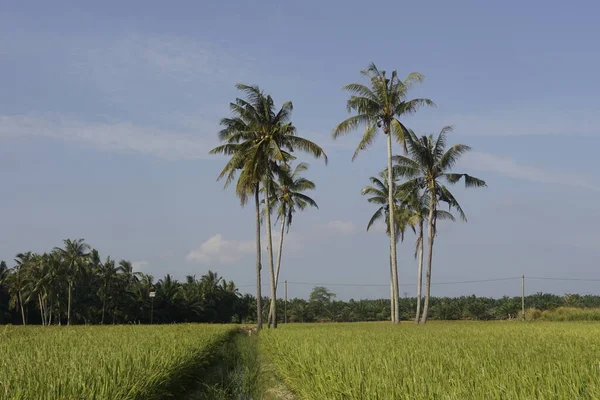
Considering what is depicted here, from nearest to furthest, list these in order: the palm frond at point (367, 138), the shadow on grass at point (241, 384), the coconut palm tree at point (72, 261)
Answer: the shadow on grass at point (241, 384), the palm frond at point (367, 138), the coconut palm tree at point (72, 261)

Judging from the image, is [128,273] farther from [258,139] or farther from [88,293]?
[258,139]

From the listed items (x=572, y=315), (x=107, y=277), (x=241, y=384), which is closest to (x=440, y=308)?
(x=572, y=315)

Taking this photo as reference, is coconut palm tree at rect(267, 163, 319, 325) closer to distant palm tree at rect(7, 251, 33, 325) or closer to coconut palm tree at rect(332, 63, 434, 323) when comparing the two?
coconut palm tree at rect(332, 63, 434, 323)

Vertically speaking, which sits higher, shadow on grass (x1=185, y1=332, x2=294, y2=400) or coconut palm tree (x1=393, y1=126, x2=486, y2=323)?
coconut palm tree (x1=393, y1=126, x2=486, y2=323)

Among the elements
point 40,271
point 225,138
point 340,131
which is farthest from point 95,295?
point 340,131

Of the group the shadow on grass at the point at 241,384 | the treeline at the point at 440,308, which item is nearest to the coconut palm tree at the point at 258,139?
the shadow on grass at the point at 241,384

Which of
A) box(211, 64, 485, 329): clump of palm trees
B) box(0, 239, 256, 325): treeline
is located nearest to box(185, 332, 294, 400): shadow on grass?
box(211, 64, 485, 329): clump of palm trees

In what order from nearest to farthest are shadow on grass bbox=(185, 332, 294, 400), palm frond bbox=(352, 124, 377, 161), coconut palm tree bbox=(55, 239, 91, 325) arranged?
shadow on grass bbox=(185, 332, 294, 400), palm frond bbox=(352, 124, 377, 161), coconut palm tree bbox=(55, 239, 91, 325)

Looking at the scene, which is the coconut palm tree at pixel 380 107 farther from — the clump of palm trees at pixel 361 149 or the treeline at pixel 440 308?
the treeline at pixel 440 308

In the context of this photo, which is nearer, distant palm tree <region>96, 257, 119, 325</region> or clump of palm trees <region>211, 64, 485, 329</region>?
clump of palm trees <region>211, 64, 485, 329</region>

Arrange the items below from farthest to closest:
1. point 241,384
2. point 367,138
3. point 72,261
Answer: point 72,261
point 367,138
point 241,384

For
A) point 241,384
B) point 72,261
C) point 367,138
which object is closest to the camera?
point 241,384

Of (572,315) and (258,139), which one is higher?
(258,139)

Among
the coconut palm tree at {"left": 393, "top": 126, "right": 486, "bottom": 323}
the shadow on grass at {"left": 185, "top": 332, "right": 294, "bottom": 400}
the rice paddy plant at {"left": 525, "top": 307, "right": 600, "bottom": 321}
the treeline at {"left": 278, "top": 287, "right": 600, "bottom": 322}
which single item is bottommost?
the treeline at {"left": 278, "top": 287, "right": 600, "bottom": 322}
